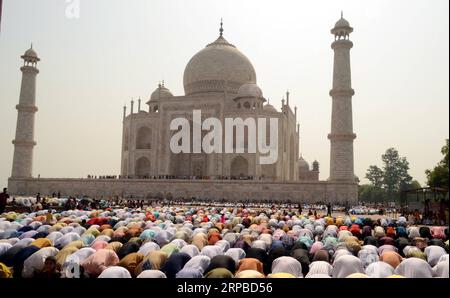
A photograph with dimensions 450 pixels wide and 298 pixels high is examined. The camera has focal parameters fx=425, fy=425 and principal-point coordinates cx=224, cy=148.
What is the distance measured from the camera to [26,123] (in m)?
36.6

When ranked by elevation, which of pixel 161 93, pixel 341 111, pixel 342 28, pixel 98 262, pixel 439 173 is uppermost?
pixel 342 28

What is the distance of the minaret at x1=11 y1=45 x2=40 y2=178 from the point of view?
119 feet

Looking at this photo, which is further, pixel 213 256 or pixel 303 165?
pixel 303 165

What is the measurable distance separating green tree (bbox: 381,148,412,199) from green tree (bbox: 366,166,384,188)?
2420mm

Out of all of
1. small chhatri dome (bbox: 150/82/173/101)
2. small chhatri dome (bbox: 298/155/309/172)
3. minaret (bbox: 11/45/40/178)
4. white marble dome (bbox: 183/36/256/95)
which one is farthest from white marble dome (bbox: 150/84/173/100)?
small chhatri dome (bbox: 298/155/309/172)

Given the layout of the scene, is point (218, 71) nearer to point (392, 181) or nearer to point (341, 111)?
point (341, 111)

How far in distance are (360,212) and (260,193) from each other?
7.67 m

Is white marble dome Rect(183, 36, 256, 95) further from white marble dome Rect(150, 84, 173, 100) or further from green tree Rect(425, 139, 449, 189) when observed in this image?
green tree Rect(425, 139, 449, 189)

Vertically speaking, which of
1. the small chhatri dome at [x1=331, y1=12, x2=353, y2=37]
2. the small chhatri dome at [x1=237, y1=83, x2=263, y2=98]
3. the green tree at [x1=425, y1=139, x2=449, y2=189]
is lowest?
the green tree at [x1=425, y1=139, x2=449, y2=189]

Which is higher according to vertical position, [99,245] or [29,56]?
[29,56]

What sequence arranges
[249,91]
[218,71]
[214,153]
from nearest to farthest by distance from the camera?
[214,153] → [249,91] → [218,71]

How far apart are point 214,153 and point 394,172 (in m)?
33.7

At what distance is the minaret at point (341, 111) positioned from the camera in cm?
2897

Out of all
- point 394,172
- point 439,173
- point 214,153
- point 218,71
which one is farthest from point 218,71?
point 394,172
